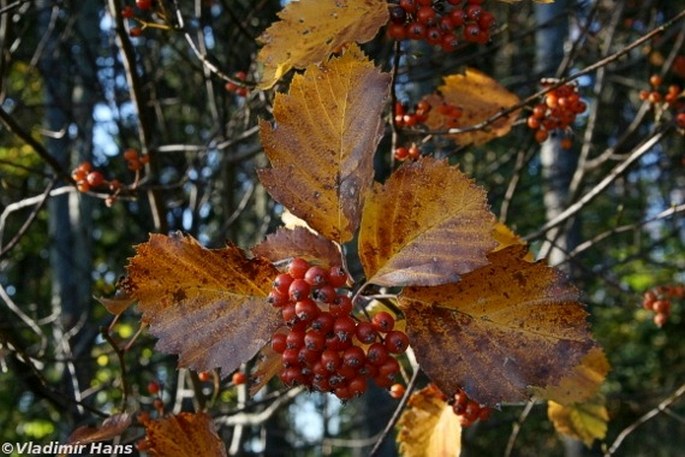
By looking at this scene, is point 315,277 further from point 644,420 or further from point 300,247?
point 644,420

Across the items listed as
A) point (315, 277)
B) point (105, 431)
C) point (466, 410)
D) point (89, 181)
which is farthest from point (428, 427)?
point (89, 181)

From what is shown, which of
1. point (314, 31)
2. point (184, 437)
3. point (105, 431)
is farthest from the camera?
point (105, 431)

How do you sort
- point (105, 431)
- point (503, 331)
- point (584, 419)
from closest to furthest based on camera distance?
point (503, 331)
point (105, 431)
point (584, 419)

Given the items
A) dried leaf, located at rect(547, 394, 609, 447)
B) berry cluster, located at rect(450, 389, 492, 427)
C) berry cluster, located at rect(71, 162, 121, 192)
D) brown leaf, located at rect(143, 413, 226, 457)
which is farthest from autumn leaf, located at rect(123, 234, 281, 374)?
dried leaf, located at rect(547, 394, 609, 447)

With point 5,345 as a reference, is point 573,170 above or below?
below

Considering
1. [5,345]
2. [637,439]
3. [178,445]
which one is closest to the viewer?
[178,445]

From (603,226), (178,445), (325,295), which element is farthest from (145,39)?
(603,226)

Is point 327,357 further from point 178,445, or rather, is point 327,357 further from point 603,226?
point 603,226
